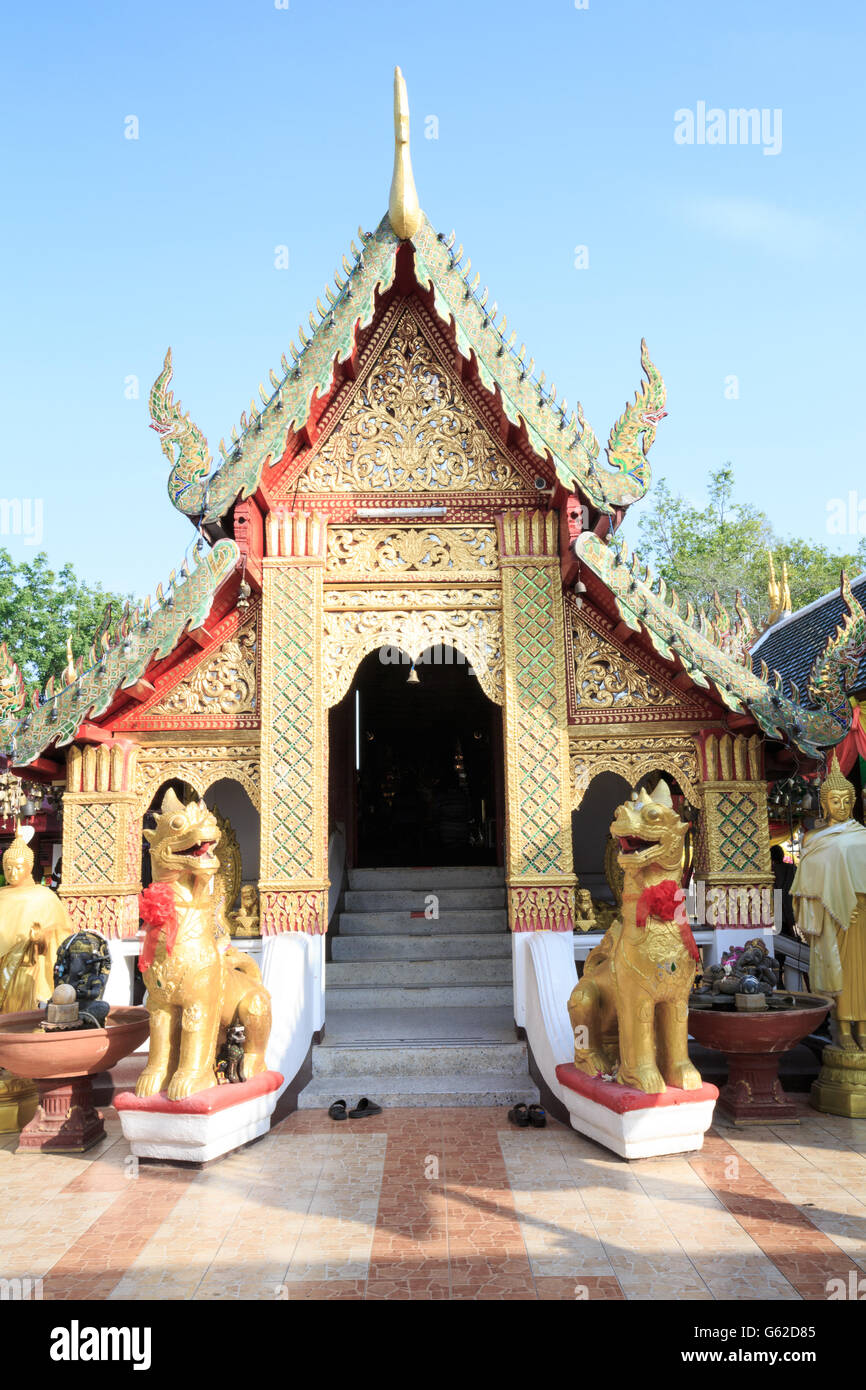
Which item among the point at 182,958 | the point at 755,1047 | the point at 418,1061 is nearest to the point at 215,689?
the point at 182,958

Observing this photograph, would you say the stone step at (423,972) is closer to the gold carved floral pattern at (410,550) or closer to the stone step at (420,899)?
the stone step at (420,899)

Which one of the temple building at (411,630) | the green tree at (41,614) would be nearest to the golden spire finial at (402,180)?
the temple building at (411,630)

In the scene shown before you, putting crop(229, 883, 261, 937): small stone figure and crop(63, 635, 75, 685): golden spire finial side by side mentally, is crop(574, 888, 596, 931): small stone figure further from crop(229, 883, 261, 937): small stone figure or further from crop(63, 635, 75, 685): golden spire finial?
crop(63, 635, 75, 685): golden spire finial

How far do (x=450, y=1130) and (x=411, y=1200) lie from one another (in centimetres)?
107

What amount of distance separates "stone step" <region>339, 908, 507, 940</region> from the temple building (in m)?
1.16

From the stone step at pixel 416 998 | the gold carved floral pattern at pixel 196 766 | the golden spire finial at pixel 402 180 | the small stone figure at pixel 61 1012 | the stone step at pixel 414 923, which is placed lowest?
the stone step at pixel 416 998

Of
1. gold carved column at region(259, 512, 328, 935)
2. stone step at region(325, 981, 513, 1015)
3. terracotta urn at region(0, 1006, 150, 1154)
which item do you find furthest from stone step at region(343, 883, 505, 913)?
terracotta urn at region(0, 1006, 150, 1154)

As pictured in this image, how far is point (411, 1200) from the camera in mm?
4207

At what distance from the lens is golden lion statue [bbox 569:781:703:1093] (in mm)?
4816

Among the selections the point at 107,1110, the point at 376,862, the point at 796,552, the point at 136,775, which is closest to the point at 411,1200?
the point at 107,1110

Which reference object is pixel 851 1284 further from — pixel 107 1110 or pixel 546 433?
pixel 546 433

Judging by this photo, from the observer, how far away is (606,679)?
664 centimetres

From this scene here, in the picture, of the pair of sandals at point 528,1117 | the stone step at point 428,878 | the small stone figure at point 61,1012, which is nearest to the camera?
the small stone figure at point 61,1012

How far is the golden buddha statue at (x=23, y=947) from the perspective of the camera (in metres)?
5.63
